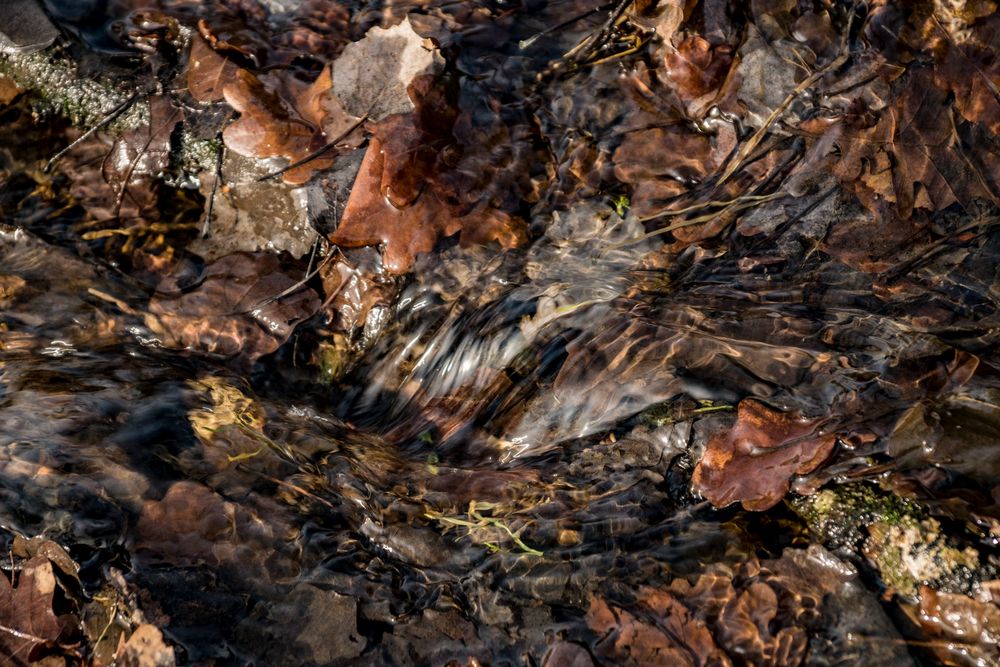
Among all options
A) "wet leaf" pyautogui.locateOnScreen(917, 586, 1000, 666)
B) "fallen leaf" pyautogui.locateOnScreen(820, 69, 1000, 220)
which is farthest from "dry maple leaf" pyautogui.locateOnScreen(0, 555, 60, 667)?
"fallen leaf" pyautogui.locateOnScreen(820, 69, 1000, 220)

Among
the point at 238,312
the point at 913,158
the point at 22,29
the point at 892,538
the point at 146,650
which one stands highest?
the point at 22,29

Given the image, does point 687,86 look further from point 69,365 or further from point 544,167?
point 69,365

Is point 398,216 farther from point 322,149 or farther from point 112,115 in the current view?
point 112,115

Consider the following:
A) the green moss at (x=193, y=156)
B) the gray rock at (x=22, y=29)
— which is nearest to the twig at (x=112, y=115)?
the green moss at (x=193, y=156)

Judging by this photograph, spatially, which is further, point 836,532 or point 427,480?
point 427,480

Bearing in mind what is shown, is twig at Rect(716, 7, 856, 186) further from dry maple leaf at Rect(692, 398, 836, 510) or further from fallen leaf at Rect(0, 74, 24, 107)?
fallen leaf at Rect(0, 74, 24, 107)

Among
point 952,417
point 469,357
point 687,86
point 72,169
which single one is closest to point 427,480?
point 469,357

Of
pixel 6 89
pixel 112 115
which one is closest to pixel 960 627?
pixel 112 115
